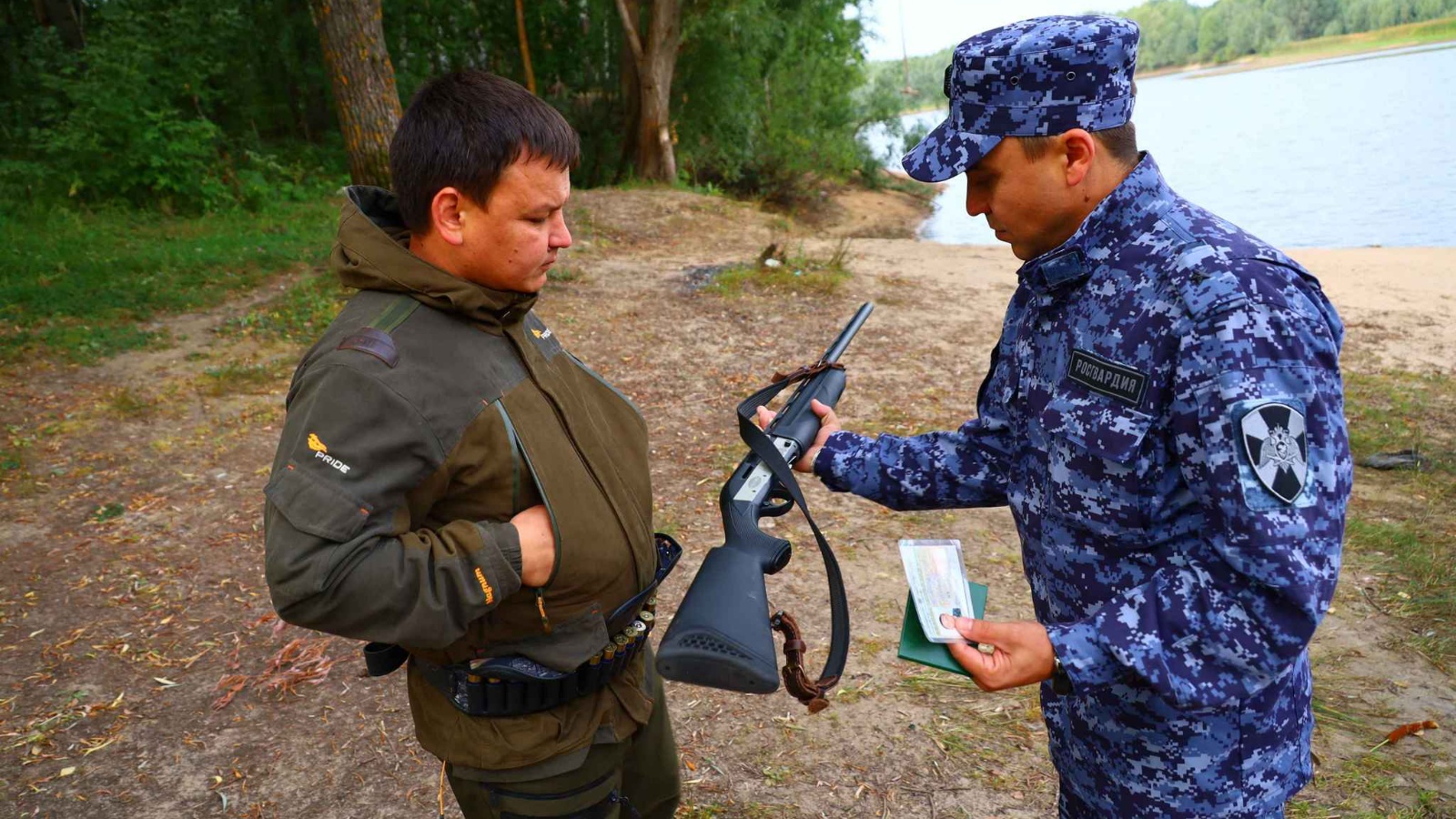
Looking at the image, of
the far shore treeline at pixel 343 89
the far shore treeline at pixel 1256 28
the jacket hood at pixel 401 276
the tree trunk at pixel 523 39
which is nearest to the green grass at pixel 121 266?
the far shore treeline at pixel 343 89

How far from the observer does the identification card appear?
1639 mm

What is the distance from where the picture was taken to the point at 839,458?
235 cm

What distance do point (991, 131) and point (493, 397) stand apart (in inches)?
41.1

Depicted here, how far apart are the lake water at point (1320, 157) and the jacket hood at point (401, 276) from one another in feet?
33.9

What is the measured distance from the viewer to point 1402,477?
18.4 ft

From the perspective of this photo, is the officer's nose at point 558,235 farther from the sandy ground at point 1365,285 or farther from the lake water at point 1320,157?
the lake water at point 1320,157

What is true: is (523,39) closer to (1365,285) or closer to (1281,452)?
(1365,285)

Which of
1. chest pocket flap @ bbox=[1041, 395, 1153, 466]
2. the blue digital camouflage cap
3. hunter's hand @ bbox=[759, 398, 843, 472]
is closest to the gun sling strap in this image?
hunter's hand @ bbox=[759, 398, 843, 472]

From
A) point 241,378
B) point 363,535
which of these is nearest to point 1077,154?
point 363,535

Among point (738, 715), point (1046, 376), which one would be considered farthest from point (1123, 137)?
point (738, 715)

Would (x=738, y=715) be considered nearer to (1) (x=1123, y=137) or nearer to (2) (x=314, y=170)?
(1) (x=1123, y=137)

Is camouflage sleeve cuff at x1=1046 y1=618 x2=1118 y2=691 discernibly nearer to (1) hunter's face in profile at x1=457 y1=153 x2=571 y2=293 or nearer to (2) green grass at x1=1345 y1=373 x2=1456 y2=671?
(1) hunter's face in profile at x1=457 y1=153 x2=571 y2=293

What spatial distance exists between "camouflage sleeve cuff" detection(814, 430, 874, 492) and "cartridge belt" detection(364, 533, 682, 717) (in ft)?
1.73

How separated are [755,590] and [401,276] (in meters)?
0.92
